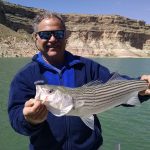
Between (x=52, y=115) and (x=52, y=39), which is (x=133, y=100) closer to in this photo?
(x=52, y=115)

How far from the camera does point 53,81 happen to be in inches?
187

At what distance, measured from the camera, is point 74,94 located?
13.3 feet

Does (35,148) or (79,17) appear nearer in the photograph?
(35,148)

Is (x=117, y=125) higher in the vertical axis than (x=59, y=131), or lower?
lower

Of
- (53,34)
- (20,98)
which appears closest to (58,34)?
(53,34)

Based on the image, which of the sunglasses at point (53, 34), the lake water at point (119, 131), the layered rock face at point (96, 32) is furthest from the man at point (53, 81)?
the layered rock face at point (96, 32)

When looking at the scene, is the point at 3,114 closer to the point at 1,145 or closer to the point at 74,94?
the point at 1,145

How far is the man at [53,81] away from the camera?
4672 millimetres

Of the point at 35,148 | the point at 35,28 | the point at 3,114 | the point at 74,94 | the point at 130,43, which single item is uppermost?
the point at 35,28

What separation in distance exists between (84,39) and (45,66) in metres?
172

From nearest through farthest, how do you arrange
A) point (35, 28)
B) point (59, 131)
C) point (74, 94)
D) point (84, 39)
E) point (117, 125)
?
point (74, 94)
point (59, 131)
point (35, 28)
point (117, 125)
point (84, 39)

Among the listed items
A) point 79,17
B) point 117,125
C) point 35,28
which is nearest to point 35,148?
point 35,28

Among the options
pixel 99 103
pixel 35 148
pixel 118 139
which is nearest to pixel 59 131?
pixel 35 148

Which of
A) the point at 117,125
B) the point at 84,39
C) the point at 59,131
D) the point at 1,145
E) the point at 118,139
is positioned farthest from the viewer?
the point at 84,39
